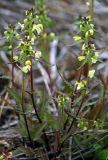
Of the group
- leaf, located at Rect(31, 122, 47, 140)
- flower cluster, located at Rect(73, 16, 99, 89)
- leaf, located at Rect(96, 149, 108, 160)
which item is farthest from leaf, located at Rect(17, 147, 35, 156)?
flower cluster, located at Rect(73, 16, 99, 89)

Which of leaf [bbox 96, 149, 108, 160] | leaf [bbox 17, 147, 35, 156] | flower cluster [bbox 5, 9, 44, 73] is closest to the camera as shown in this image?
flower cluster [bbox 5, 9, 44, 73]

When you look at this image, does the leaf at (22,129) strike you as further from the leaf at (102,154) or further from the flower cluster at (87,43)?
the flower cluster at (87,43)

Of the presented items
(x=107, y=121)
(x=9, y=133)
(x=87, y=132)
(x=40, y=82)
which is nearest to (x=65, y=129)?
(x=87, y=132)

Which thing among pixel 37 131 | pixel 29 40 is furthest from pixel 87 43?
pixel 37 131

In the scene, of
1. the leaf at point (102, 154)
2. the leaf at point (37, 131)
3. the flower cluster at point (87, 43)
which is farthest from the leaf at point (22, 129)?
the flower cluster at point (87, 43)

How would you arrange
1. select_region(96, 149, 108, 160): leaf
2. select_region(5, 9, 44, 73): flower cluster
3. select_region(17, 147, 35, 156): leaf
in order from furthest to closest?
1. select_region(96, 149, 108, 160): leaf
2. select_region(17, 147, 35, 156): leaf
3. select_region(5, 9, 44, 73): flower cluster

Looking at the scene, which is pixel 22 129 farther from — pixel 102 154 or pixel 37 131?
pixel 102 154

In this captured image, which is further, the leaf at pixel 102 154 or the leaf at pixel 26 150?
the leaf at pixel 102 154

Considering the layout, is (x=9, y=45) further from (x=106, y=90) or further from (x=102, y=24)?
(x=102, y=24)

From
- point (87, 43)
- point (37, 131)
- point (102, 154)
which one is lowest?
point (102, 154)

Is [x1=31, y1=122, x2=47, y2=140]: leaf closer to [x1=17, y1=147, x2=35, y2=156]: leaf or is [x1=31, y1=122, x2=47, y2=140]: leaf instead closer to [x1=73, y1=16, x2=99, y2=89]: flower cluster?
[x1=17, y1=147, x2=35, y2=156]: leaf

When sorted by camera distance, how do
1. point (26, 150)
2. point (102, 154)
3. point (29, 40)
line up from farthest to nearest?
point (102, 154), point (26, 150), point (29, 40)
